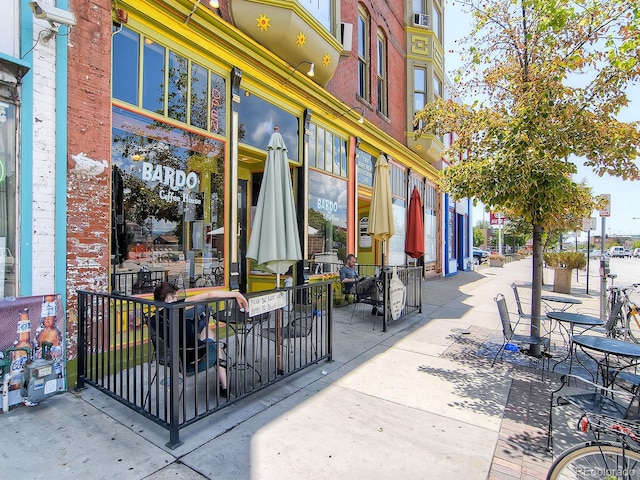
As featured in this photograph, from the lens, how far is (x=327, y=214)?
29.7 feet

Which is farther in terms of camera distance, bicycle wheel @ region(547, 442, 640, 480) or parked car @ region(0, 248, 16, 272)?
parked car @ region(0, 248, 16, 272)

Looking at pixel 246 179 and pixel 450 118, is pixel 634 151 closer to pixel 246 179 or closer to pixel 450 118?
pixel 450 118

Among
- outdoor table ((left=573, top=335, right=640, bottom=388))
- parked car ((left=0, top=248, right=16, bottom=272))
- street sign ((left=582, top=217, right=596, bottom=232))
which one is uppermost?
street sign ((left=582, top=217, right=596, bottom=232))

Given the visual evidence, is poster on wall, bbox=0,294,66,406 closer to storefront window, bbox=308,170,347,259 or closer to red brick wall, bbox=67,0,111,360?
red brick wall, bbox=67,0,111,360

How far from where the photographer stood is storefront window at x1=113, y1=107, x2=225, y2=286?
469cm

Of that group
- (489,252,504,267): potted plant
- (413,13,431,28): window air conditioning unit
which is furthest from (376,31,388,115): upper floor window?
(489,252,504,267): potted plant

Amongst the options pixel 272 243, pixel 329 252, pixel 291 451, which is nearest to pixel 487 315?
pixel 329 252

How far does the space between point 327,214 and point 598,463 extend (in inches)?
289

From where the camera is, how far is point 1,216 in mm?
3562

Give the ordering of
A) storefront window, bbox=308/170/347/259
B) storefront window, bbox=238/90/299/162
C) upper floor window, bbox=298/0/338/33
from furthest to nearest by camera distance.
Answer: storefront window, bbox=308/170/347/259 → upper floor window, bbox=298/0/338/33 → storefront window, bbox=238/90/299/162

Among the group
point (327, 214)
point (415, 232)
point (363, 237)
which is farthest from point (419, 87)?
point (327, 214)

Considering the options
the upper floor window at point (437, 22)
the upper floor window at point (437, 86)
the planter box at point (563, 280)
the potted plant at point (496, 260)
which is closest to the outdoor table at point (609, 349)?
the planter box at point (563, 280)

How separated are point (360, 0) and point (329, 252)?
741 centimetres

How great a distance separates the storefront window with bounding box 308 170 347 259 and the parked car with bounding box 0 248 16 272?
545 centimetres
